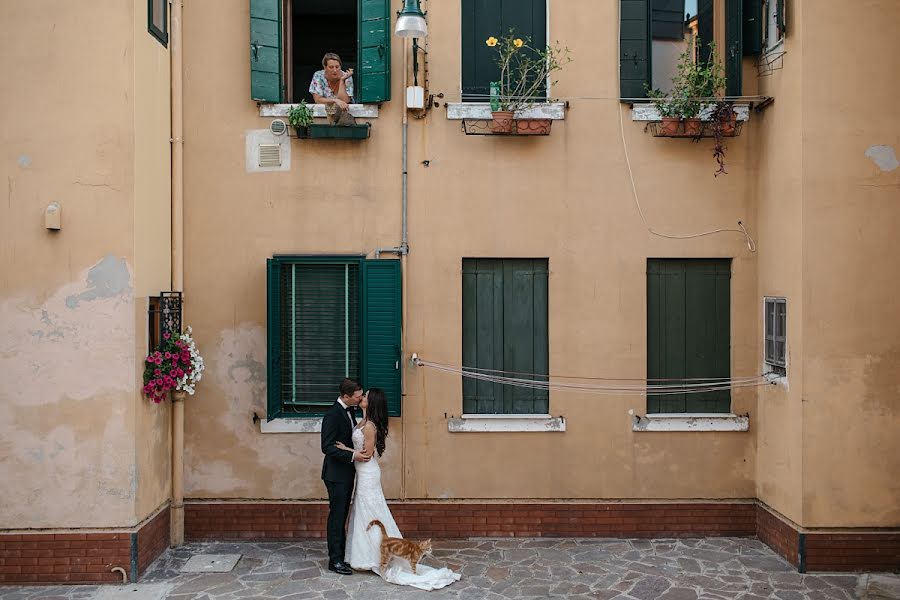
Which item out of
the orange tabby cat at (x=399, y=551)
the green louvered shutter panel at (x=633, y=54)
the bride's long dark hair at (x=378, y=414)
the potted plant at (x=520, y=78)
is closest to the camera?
the orange tabby cat at (x=399, y=551)

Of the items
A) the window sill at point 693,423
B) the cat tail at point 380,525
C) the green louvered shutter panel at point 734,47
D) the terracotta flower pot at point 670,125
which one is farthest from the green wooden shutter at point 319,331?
the green louvered shutter panel at point 734,47

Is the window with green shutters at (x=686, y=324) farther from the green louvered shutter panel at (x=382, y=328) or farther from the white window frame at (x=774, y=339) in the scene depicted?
the green louvered shutter panel at (x=382, y=328)

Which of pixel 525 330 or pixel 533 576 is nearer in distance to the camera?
pixel 533 576

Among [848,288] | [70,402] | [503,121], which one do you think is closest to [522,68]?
[503,121]

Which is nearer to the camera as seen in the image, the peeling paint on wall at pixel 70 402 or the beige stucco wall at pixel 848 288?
the peeling paint on wall at pixel 70 402

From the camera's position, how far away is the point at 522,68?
8.03m

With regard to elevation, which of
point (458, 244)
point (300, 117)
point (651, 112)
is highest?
point (651, 112)

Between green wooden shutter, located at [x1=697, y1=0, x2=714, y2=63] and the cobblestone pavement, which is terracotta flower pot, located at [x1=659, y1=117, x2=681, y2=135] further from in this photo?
the cobblestone pavement

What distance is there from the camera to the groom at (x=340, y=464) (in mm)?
7086

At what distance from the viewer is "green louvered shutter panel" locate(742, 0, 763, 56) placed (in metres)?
8.13

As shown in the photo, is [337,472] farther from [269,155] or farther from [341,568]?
[269,155]

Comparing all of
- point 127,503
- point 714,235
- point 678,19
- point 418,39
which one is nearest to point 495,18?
point 418,39

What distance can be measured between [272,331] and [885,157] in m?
6.10

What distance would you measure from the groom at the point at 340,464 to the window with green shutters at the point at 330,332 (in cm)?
87
